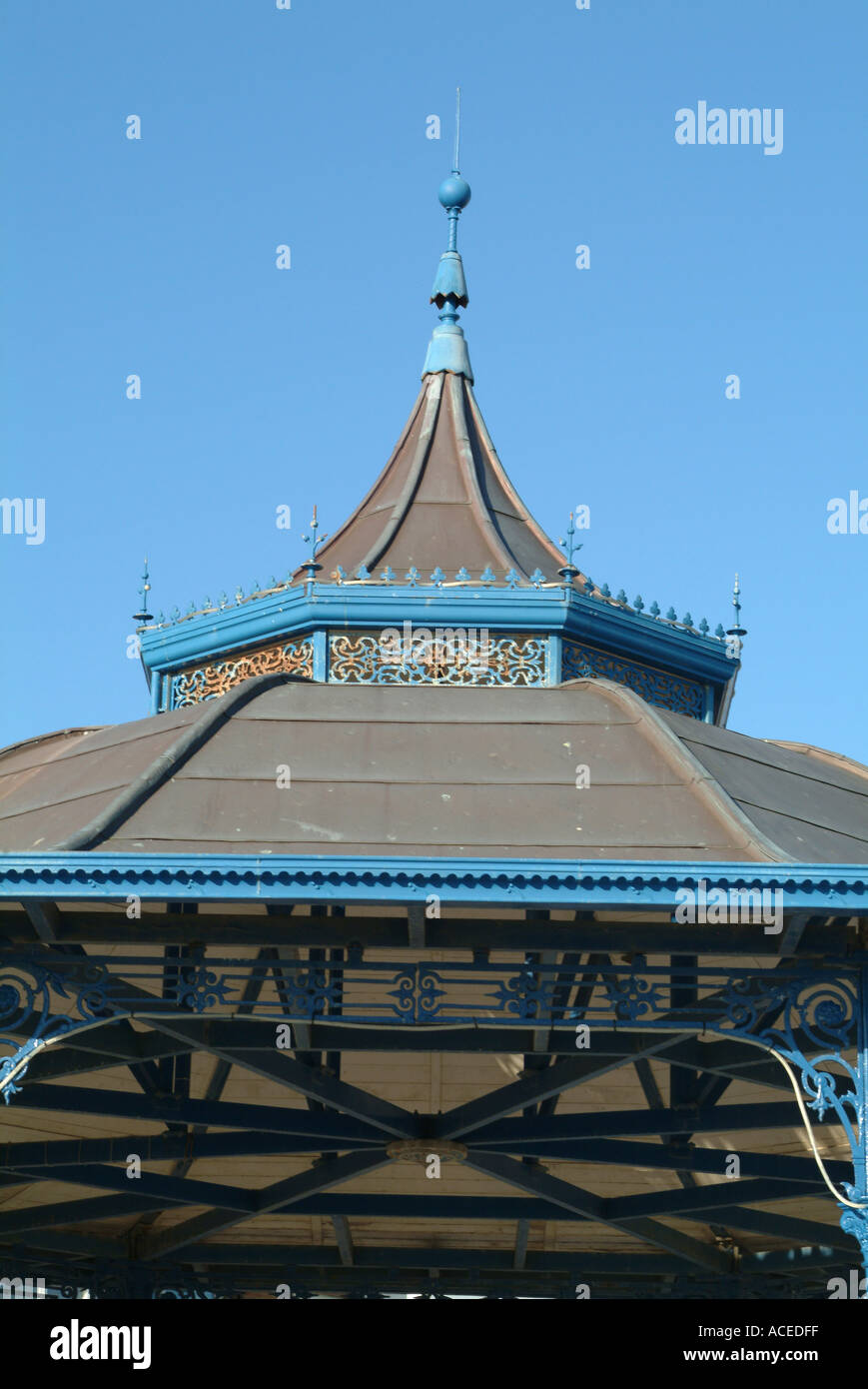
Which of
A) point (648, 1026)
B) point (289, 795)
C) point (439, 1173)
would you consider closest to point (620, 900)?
point (648, 1026)

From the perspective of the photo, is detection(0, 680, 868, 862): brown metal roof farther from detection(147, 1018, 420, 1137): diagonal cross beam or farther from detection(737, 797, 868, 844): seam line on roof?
detection(147, 1018, 420, 1137): diagonal cross beam

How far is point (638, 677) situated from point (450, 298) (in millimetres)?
6032

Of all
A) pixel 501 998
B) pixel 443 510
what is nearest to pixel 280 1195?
pixel 501 998

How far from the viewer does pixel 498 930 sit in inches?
495

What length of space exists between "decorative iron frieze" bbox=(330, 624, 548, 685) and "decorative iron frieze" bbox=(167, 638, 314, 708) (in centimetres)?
36

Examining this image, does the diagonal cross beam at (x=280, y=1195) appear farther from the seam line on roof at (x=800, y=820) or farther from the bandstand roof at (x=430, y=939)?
the seam line on roof at (x=800, y=820)

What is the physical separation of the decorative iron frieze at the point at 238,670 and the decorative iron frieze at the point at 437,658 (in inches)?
14.3

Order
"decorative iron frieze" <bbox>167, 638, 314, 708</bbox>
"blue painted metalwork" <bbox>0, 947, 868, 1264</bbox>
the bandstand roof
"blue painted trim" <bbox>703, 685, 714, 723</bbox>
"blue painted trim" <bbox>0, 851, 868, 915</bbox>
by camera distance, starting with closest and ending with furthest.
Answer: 1. "blue painted trim" <bbox>0, 851, 868, 915</bbox>
2. "blue painted metalwork" <bbox>0, 947, 868, 1264</bbox>
3. the bandstand roof
4. "decorative iron frieze" <bbox>167, 638, 314, 708</bbox>
5. "blue painted trim" <bbox>703, 685, 714, 723</bbox>

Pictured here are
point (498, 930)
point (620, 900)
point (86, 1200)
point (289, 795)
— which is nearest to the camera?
point (620, 900)

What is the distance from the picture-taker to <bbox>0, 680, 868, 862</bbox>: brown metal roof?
12.8 meters

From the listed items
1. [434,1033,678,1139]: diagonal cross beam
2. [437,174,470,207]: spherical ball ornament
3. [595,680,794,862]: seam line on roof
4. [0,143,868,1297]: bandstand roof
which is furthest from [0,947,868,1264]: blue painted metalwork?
[437,174,470,207]: spherical ball ornament

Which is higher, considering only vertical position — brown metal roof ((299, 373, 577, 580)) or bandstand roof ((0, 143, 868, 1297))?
brown metal roof ((299, 373, 577, 580))
